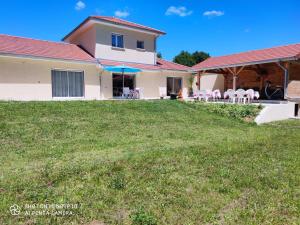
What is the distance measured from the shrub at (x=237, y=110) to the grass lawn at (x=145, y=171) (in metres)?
3.45

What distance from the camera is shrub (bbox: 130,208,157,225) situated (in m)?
3.40

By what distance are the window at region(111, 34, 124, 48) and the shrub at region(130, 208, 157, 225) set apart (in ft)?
63.2

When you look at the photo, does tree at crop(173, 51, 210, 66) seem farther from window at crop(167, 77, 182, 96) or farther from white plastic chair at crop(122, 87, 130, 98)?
white plastic chair at crop(122, 87, 130, 98)

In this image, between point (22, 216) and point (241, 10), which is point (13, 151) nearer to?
point (22, 216)

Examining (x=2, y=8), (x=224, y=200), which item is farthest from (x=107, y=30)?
(x=224, y=200)

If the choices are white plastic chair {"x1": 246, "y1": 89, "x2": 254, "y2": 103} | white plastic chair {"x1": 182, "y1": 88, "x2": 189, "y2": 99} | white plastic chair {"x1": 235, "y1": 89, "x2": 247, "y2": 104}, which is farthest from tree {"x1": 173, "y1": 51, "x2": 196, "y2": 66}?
white plastic chair {"x1": 246, "y1": 89, "x2": 254, "y2": 103}

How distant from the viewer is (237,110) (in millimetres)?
14445

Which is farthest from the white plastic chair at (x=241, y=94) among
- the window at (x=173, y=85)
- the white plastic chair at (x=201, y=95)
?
the window at (x=173, y=85)

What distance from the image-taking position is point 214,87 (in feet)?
90.2

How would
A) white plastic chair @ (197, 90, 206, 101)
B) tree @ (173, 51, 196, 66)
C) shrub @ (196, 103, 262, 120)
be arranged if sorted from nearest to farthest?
shrub @ (196, 103, 262, 120) → white plastic chair @ (197, 90, 206, 101) → tree @ (173, 51, 196, 66)

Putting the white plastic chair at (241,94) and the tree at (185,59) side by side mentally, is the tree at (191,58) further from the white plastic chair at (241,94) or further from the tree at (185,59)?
the white plastic chair at (241,94)

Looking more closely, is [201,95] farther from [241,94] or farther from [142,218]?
[142,218]

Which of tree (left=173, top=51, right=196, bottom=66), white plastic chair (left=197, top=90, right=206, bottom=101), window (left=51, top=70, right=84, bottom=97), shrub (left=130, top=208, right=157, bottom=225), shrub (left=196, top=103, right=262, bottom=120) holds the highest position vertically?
tree (left=173, top=51, right=196, bottom=66)

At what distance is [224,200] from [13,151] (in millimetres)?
5544
